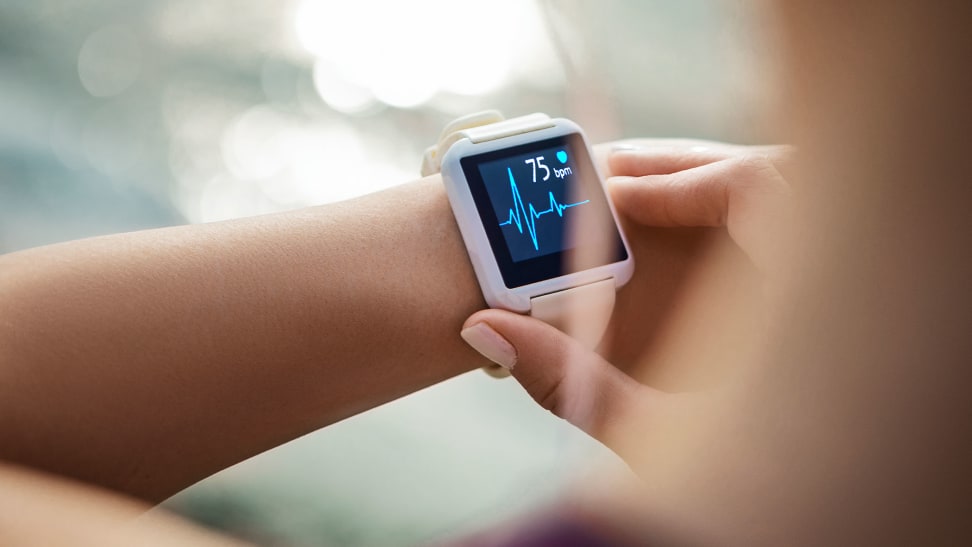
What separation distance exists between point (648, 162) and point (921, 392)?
526mm

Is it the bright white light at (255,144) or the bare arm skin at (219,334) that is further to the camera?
the bright white light at (255,144)

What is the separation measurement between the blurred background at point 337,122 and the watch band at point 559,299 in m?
0.33

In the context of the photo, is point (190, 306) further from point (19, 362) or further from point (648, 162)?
point (648, 162)

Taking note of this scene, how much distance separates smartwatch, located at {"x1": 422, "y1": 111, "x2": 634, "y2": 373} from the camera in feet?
3.46

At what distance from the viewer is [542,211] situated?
1.07m

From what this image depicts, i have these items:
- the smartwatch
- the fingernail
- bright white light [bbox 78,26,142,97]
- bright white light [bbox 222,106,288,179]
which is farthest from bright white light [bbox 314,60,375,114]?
the fingernail

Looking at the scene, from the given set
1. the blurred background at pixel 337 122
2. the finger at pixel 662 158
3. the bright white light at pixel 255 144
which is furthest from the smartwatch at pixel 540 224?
the bright white light at pixel 255 144

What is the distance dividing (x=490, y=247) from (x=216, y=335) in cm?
35

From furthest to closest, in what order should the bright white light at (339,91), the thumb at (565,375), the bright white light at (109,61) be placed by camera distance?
the bright white light at (339,91) → the bright white light at (109,61) → the thumb at (565,375)

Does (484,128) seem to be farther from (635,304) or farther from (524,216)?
(635,304)

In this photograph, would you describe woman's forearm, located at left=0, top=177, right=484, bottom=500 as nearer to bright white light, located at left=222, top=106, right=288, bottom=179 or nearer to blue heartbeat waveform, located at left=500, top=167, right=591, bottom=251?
blue heartbeat waveform, located at left=500, top=167, right=591, bottom=251

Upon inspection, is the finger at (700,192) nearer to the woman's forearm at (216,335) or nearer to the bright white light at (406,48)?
the woman's forearm at (216,335)

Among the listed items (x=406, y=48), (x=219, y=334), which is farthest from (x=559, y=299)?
(x=406, y=48)

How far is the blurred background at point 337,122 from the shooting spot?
154cm
